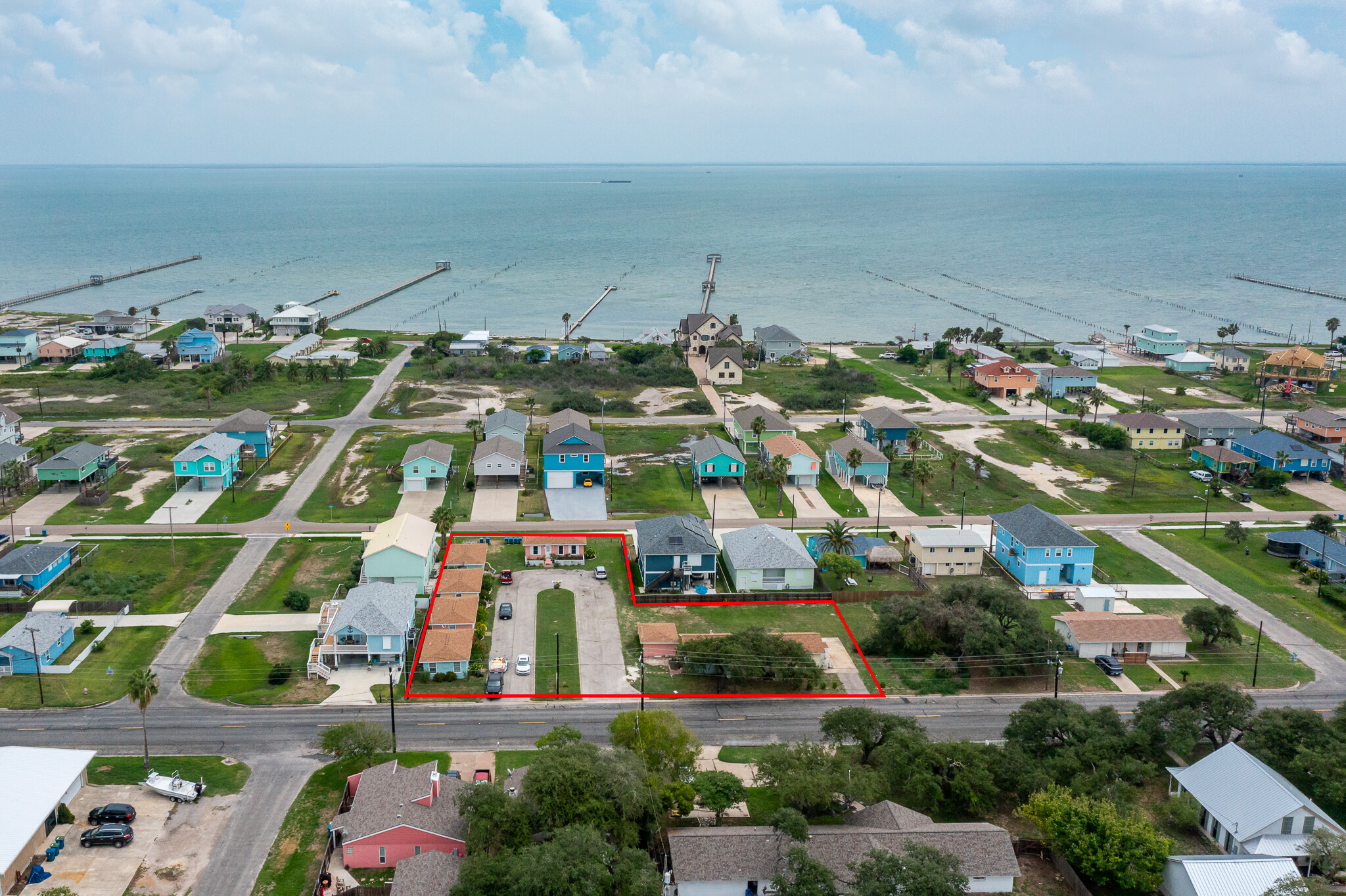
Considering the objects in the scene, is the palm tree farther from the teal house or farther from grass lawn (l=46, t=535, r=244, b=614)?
the teal house

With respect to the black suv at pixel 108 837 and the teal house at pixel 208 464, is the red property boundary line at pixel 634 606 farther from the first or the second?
the teal house at pixel 208 464

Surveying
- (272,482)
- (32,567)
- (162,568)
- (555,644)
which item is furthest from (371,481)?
(555,644)

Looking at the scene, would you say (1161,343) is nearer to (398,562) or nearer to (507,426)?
(507,426)

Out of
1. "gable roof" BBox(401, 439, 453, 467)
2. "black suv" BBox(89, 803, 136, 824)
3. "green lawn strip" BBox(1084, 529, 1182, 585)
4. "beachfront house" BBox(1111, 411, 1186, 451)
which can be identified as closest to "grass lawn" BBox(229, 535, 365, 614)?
"gable roof" BBox(401, 439, 453, 467)

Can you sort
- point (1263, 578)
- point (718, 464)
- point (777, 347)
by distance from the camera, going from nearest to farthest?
point (1263, 578) < point (718, 464) < point (777, 347)

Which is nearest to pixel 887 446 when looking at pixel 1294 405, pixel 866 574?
pixel 866 574

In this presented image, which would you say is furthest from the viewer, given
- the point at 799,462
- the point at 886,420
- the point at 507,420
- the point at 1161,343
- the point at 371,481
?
the point at 1161,343

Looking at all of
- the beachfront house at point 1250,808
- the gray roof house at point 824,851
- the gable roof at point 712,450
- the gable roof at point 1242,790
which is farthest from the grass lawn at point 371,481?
the beachfront house at point 1250,808
